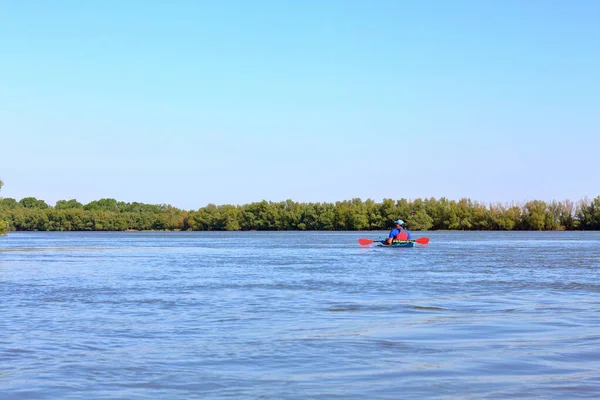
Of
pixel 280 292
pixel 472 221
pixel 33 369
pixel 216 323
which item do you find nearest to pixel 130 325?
pixel 216 323

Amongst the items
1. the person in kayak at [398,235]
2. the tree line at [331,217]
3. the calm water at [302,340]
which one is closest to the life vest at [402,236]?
the person in kayak at [398,235]

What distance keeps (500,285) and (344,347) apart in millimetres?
12155

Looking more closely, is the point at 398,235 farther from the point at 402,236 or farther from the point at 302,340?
the point at 302,340

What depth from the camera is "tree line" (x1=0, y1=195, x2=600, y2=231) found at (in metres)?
132

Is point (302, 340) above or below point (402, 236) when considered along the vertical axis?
below

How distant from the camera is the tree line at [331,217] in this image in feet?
433

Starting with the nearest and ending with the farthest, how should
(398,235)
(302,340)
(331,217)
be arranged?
1. (302,340)
2. (398,235)
3. (331,217)

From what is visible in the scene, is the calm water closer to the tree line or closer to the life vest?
the life vest

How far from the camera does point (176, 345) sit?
38.8ft

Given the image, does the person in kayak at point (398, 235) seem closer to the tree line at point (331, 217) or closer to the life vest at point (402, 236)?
the life vest at point (402, 236)

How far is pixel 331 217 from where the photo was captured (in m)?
153

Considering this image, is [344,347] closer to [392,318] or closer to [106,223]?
[392,318]

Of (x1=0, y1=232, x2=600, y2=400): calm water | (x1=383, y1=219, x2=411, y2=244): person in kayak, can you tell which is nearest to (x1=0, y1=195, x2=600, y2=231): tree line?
(x1=383, y1=219, x2=411, y2=244): person in kayak

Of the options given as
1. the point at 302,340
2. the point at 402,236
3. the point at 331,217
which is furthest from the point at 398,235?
the point at 331,217
